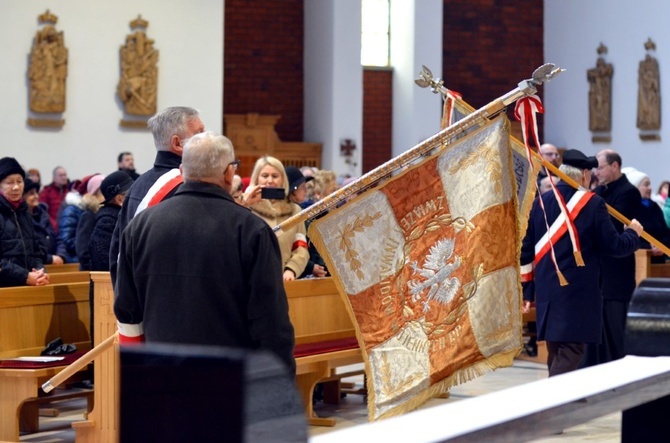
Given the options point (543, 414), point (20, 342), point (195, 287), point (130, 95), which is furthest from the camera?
point (130, 95)

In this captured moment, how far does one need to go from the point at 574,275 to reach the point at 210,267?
11.4 feet

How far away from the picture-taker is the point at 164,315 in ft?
12.7

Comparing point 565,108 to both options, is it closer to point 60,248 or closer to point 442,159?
point 60,248

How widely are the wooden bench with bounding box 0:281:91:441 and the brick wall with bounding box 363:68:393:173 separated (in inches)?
531

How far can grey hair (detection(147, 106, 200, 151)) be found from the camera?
468 cm

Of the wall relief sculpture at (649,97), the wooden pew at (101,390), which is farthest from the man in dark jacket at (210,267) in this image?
the wall relief sculpture at (649,97)

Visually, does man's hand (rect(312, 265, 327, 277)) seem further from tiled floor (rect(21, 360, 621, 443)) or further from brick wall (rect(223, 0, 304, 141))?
brick wall (rect(223, 0, 304, 141))

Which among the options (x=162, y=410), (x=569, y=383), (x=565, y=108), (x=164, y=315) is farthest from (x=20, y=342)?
(x=565, y=108)

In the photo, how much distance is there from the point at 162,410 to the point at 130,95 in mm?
14699

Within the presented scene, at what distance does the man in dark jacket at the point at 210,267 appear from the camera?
12.5 ft

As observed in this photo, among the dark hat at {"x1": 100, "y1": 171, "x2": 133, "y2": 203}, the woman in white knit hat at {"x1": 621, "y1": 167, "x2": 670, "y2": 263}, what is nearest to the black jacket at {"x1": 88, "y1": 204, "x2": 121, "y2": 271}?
the dark hat at {"x1": 100, "y1": 171, "x2": 133, "y2": 203}

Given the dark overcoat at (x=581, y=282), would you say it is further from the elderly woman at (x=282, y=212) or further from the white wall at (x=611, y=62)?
the white wall at (x=611, y=62)

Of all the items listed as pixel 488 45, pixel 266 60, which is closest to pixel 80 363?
pixel 266 60

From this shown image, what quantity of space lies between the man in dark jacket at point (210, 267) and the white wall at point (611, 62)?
15.2 metres
